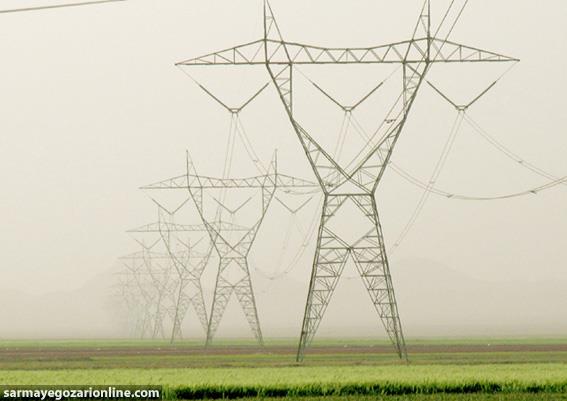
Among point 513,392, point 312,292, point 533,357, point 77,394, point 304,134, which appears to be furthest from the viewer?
point 533,357

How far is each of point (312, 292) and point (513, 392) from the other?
19.9 m

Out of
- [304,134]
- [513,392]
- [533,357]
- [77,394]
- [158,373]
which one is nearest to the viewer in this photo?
[77,394]

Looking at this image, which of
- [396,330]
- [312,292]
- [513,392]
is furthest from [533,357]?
[513,392]

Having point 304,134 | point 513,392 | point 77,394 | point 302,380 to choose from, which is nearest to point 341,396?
point 302,380

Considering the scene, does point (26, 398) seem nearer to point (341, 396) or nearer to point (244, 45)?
point (341, 396)

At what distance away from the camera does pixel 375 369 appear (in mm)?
42000

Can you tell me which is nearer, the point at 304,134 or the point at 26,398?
the point at 26,398

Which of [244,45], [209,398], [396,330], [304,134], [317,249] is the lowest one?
[209,398]

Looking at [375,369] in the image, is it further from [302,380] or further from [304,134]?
[304,134]

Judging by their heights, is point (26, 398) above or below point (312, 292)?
below

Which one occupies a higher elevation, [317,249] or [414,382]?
[317,249]

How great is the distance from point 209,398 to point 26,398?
244 inches

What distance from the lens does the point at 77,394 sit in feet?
98.3

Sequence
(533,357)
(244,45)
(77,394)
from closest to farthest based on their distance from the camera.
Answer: (77,394) → (244,45) → (533,357)
